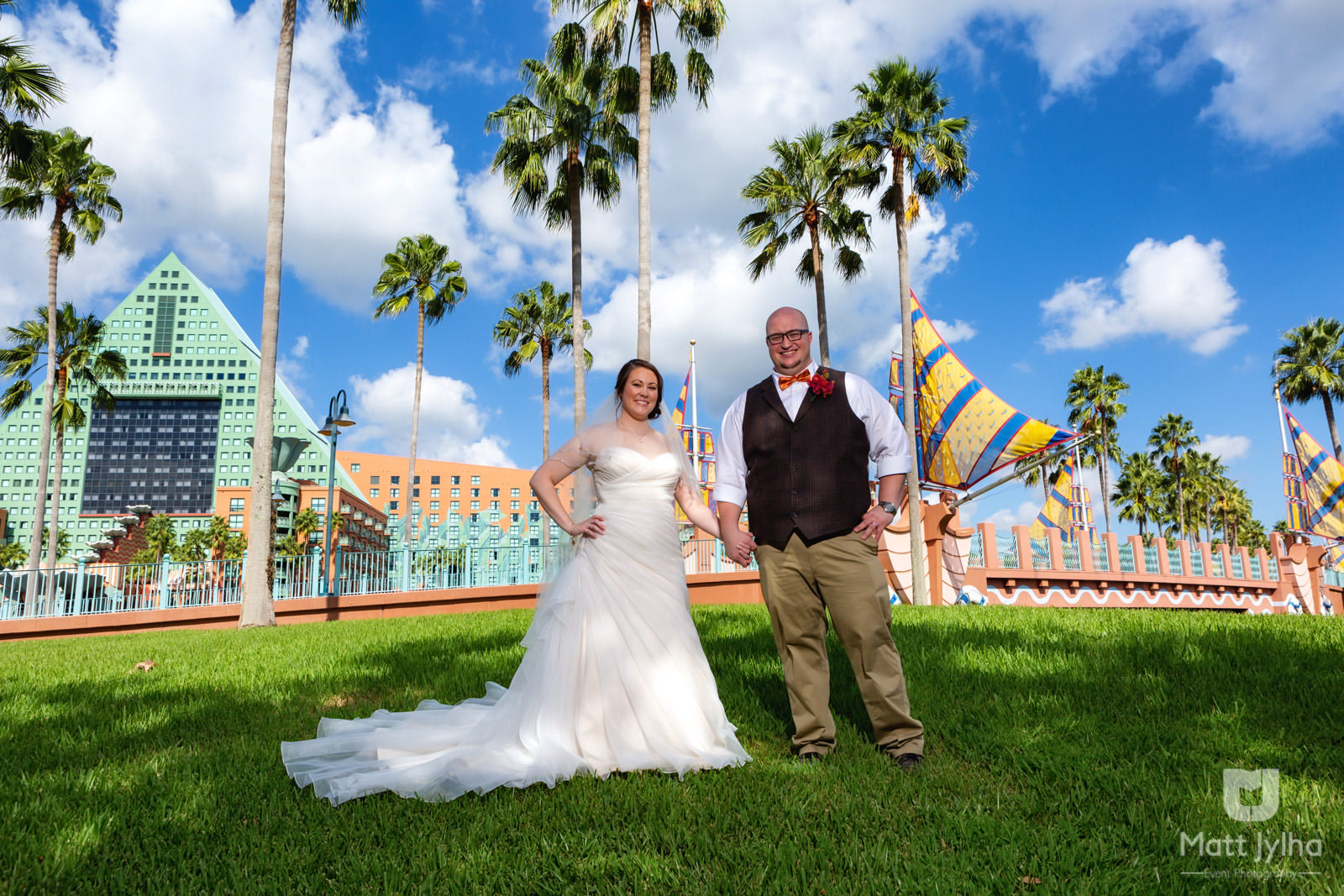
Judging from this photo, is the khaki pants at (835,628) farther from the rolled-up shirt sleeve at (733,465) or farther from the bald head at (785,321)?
the bald head at (785,321)

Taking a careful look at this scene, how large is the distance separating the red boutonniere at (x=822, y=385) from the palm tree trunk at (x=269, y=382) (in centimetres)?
1204

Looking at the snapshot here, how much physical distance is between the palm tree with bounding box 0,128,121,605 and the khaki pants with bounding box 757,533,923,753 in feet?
90.7

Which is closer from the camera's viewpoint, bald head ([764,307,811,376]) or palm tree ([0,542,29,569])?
bald head ([764,307,811,376])

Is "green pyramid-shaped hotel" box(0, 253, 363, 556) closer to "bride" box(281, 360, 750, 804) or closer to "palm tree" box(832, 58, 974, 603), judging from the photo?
"palm tree" box(832, 58, 974, 603)

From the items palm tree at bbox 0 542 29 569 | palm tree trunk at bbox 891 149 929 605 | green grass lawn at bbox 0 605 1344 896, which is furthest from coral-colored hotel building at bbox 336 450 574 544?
green grass lawn at bbox 0 605 1344 896

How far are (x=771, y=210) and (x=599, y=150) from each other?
5920mm

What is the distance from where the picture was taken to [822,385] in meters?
4.03

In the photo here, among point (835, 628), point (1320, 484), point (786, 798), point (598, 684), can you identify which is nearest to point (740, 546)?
point (835, 628)

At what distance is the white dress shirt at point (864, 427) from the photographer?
4090 mm

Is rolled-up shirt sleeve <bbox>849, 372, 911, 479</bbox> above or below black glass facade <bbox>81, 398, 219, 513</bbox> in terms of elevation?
below

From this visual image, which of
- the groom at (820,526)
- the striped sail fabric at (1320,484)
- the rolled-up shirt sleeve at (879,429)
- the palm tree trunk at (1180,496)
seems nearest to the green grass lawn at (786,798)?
the groom at (820,526)

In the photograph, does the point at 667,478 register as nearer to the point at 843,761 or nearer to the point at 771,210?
the point at 843,761

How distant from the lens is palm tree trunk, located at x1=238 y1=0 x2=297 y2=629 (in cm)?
1361

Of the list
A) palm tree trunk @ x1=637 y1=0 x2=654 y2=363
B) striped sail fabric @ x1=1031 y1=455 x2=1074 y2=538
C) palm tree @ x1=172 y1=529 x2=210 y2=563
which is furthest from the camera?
A: palm tree @ x1=172 y1=529 x2=210 y2=563
